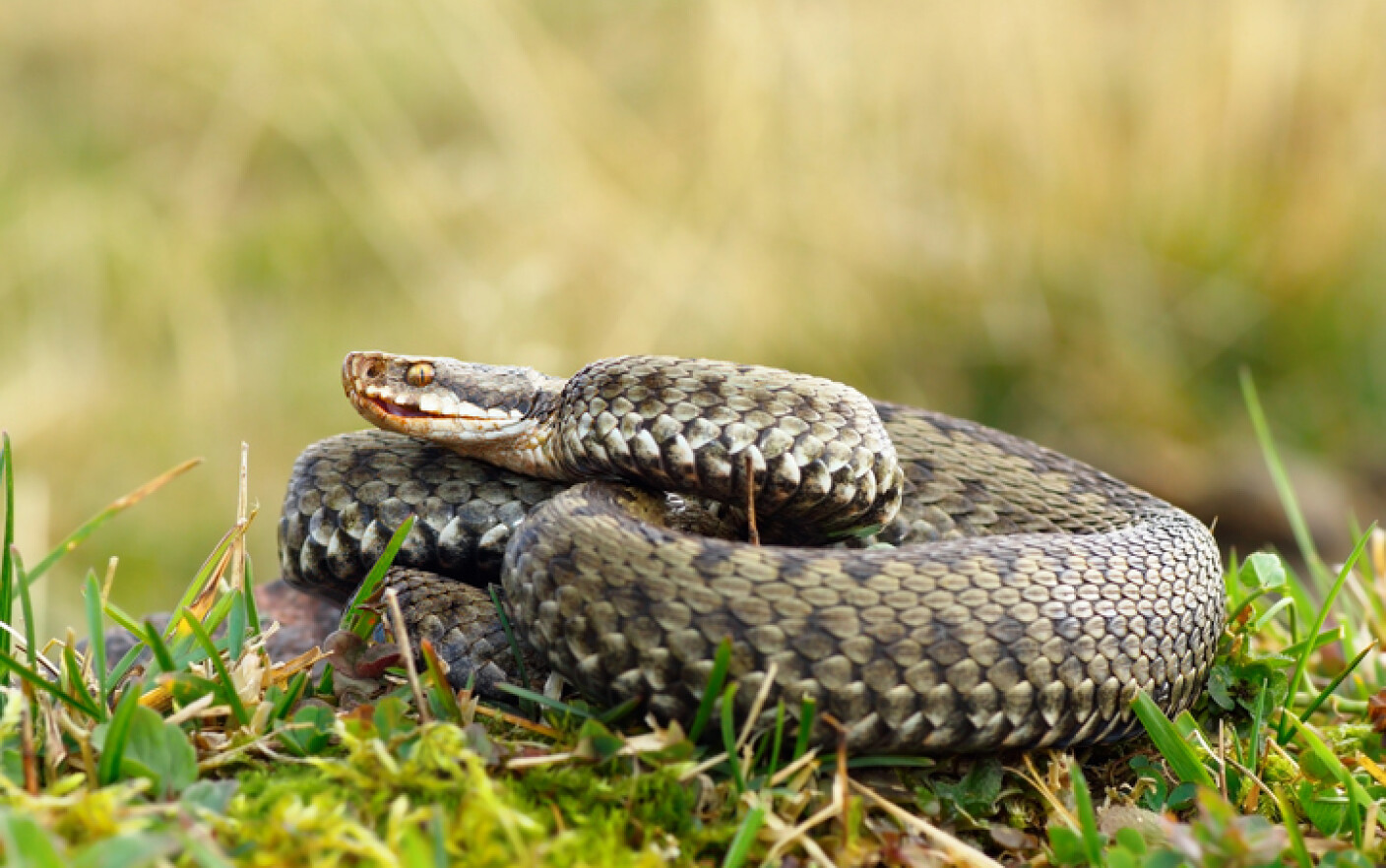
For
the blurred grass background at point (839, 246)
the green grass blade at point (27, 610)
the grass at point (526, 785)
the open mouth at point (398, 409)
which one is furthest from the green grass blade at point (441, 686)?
the blurred grass background at point (839, 246)

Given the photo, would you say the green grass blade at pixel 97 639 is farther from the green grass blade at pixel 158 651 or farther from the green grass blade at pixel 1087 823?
the green grass blade at pixel 1087 823

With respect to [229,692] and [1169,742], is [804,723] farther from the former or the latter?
[229,692]

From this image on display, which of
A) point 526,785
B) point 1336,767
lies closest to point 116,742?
point 526,785

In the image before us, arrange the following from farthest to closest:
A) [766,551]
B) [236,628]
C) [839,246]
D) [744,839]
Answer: [839,246] < [236,628] < [766,551] < [744,839]

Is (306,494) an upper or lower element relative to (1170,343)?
upper

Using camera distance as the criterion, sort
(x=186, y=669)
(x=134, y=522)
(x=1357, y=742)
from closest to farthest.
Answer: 1. (x=186, y=669)
2. (x=1357, y=742)
3. (x=134, y=522)

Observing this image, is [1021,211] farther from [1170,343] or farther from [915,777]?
[915,777]

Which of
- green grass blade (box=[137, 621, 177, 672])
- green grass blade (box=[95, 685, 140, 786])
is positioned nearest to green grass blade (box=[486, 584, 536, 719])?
green grass blade (box=[137, 621, 177, 672])

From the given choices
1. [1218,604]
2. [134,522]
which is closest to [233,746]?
[1218,604]
